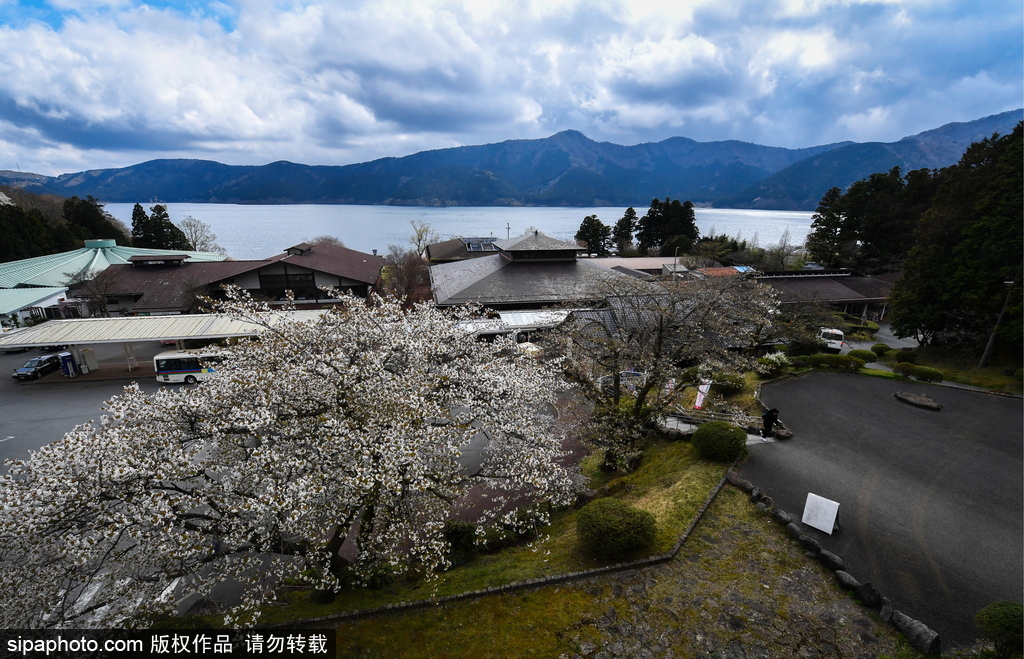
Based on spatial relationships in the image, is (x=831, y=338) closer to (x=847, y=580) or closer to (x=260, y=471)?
(x=847, y=580)

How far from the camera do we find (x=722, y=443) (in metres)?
12.9

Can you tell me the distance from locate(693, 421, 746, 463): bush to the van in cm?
1641

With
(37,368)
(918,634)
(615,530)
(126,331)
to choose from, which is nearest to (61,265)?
(37,368)

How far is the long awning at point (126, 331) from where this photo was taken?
23.5 meters

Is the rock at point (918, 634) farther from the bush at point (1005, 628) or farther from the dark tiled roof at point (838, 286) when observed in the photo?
the dark tiled roof at point (838, 286)

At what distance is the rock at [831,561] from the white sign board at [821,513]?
897mm

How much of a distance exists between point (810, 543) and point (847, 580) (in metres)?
1.03

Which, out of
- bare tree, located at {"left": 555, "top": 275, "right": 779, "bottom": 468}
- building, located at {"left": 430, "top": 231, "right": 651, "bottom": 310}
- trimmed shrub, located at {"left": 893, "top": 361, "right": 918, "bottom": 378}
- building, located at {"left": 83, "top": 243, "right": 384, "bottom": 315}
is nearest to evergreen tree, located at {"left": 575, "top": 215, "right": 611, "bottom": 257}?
building, located at {"left": 430, "top": 231, "right": 651, "bottom": 310}

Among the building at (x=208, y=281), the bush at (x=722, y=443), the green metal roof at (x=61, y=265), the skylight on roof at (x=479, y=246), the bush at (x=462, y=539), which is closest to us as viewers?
the bush at (x=462, y=539)

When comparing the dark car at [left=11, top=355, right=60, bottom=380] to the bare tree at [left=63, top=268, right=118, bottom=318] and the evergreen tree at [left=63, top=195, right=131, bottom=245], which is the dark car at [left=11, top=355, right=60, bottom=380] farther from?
the evergreen tree at [left=63, top=195, right=131, bottom=245]

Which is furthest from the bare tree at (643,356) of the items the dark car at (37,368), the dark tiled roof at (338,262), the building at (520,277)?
the dark tiled roof at (338,262)

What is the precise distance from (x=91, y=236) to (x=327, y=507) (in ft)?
243

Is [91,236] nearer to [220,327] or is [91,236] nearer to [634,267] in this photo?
[220,327]

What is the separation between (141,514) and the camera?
598cm
